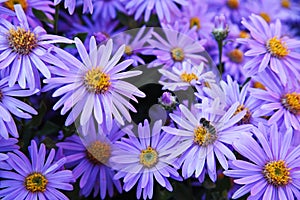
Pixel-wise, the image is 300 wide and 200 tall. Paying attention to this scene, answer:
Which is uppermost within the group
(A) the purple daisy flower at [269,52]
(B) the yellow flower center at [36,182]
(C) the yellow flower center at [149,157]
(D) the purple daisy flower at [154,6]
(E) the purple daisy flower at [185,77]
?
(D) the purple daisy flower at [154,6]

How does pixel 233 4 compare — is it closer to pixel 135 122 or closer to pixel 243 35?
pixel 243 35

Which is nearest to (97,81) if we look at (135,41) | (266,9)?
(135,41)

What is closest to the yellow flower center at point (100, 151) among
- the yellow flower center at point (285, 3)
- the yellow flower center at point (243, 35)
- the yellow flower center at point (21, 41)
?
the yellow flower center at point (21, 41)

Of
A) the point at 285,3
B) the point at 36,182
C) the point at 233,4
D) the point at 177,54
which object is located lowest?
the point at 36,182

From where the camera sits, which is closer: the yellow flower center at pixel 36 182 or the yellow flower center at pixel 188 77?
the yellow flower center at pixel 36 182

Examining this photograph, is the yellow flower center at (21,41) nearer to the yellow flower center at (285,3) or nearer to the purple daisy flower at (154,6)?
the purple daisy flower at (154,6)

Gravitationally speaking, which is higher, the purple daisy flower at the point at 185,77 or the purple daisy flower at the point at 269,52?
the purple daisy flower at the point at 269,52

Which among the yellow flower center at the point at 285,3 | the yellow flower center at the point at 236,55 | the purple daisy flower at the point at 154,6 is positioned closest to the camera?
the purple daisy flower at the point at 154,6
